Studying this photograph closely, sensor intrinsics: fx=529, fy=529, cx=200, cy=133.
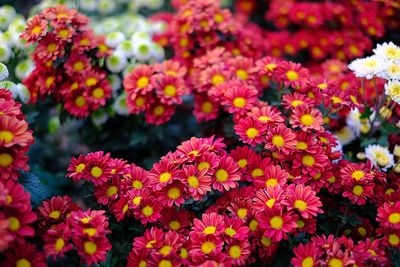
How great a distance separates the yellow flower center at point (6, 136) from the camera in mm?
1683

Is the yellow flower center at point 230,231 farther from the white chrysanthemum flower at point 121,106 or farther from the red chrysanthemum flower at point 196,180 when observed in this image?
the white chrysanthemum flower at point 121,106

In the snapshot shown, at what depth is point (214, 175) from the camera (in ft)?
6.49

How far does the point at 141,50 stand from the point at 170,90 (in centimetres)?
31

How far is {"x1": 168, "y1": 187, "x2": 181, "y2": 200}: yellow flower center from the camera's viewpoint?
1.91 metres

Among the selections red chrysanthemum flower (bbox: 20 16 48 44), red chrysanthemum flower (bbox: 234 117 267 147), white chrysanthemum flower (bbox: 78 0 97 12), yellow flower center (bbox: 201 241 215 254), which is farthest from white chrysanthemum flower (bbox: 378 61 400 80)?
white chrysanthemum flower (bbox: 78 0 97 12)

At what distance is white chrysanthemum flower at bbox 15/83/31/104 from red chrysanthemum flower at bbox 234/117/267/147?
1.01m

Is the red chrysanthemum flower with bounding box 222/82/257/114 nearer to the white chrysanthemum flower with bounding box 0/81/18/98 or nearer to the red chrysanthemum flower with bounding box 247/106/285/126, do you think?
the red chrysanthemum flower with bounding box 247/106/285/126

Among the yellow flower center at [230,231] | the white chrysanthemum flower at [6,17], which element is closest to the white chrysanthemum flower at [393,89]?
the yellow flower center at [230,231]

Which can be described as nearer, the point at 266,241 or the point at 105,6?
the point at 266,241

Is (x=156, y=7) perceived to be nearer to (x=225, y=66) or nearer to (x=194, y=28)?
(x=194, y=28)

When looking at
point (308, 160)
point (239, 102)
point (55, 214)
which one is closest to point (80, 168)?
point (55, 214)

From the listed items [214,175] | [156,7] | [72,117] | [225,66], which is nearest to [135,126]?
[72,117]

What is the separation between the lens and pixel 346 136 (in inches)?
98.4

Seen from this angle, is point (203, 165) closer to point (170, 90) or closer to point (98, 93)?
point (170, 90)
